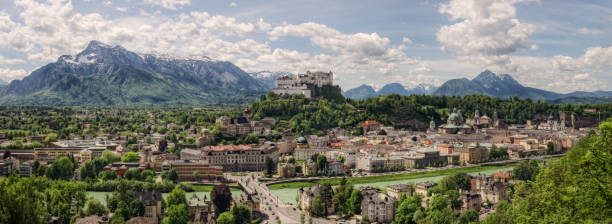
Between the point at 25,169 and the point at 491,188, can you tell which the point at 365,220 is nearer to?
the point at 491,188

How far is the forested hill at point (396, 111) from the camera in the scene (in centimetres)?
8019

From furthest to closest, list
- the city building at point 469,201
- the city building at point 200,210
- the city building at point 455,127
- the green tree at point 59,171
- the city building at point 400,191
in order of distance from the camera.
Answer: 1. the city building at point 455,127
2. the green tree at point 59,171
3. the city building at point 400,191
4. the city building at point 469,201
5. the city building at point 200,210

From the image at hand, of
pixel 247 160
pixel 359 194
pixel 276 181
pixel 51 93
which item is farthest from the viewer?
pixel 51 93

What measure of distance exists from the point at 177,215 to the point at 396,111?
6523 centimetres

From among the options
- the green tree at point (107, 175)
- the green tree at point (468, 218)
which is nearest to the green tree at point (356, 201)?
the green tree at point (468, 218)

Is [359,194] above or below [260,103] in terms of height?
below

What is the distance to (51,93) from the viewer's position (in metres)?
197

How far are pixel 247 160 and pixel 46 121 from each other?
4832cm

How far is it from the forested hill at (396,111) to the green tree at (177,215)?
44339 millimetres

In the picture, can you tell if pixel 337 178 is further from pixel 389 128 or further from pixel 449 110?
pixel 449 110

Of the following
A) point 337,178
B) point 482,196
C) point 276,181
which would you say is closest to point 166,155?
point 276,181

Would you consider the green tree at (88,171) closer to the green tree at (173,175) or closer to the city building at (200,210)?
the green tree at (173,175)

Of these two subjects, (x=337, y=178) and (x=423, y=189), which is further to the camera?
(x=337, y=178)

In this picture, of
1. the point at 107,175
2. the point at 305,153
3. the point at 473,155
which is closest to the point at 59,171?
the point at 107,175
